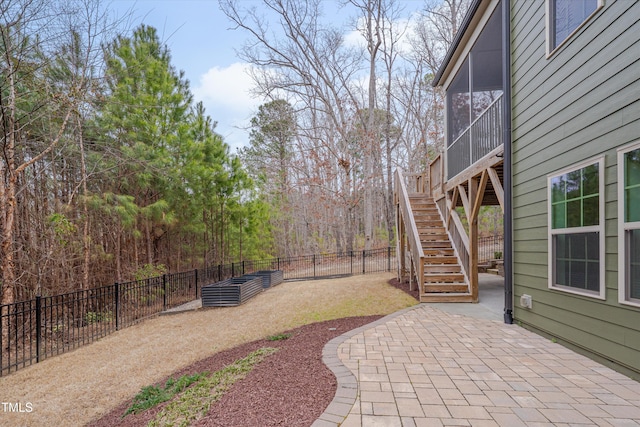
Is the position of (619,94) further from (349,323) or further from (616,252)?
(349,323)

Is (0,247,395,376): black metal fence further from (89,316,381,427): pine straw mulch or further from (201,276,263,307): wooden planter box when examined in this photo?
(89,316,381,427): pine straw mulch

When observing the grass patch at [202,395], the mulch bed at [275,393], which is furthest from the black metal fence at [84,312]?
the grass patch at [202,395]

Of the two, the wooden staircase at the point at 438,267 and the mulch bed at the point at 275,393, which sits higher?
the wooden staircase at the point at 438,267

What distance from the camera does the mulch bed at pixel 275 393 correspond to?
228 centimetres

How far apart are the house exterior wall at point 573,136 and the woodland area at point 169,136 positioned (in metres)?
6.04

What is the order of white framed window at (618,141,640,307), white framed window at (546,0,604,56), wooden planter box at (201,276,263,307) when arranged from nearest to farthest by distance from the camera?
1. white framed window at (618,141,640,307)
2. white framed window at (546,0,604,56)
3. wooden planter box at (201,276,263,307)

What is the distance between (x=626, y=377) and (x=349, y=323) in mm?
3205

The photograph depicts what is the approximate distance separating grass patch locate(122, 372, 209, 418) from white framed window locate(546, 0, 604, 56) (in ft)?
18.2

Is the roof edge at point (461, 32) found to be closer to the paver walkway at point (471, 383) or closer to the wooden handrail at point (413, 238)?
the wooden handrail at point (413, 238)

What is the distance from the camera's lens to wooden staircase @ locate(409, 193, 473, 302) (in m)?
6.20

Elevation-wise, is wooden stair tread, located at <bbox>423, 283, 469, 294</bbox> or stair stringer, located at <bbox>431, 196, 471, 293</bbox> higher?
stair stringer, located at <bbox>431, 196, 471, 293</bbox>

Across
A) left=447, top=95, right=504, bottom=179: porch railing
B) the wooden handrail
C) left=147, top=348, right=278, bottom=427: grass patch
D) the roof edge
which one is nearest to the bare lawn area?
the wooden handrail

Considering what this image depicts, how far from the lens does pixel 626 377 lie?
109 inches

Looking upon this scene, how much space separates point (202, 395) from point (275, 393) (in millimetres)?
726
